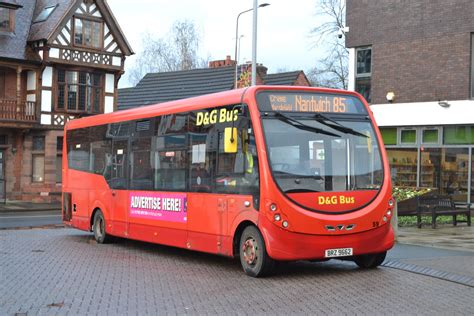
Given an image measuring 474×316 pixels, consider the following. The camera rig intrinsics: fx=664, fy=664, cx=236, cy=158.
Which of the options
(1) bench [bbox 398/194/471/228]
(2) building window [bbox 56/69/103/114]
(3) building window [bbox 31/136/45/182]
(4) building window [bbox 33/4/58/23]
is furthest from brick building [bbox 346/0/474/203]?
(4) building window [bbox 33/4/58/23]

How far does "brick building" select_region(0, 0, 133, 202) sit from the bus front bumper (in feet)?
80.8

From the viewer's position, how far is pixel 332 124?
1033cm

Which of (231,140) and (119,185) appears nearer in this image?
(231,140)

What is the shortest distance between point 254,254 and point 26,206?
22.4m

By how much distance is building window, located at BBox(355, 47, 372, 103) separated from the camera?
85.1 feet

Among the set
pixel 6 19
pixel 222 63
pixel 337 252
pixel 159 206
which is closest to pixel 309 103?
pixel 337 252

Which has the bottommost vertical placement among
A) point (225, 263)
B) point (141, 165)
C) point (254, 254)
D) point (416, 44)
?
point (225, 263)

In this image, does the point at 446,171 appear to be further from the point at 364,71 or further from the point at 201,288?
the point at 201,288

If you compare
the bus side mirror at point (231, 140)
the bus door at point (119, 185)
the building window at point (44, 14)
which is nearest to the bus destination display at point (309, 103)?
the bus side mirror at point (231, 140)

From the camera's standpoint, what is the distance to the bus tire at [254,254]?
9.58 meters

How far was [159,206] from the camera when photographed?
12.4 metres

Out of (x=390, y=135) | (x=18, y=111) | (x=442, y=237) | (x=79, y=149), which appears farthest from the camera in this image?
(x=18, y=111)

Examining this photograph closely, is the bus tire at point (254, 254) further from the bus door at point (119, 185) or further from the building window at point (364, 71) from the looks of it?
the building window at point (364, 71)

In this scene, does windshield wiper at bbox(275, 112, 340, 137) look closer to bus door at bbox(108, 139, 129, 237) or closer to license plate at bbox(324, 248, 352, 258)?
license plate at bbox(324, 248, 352, 258)
